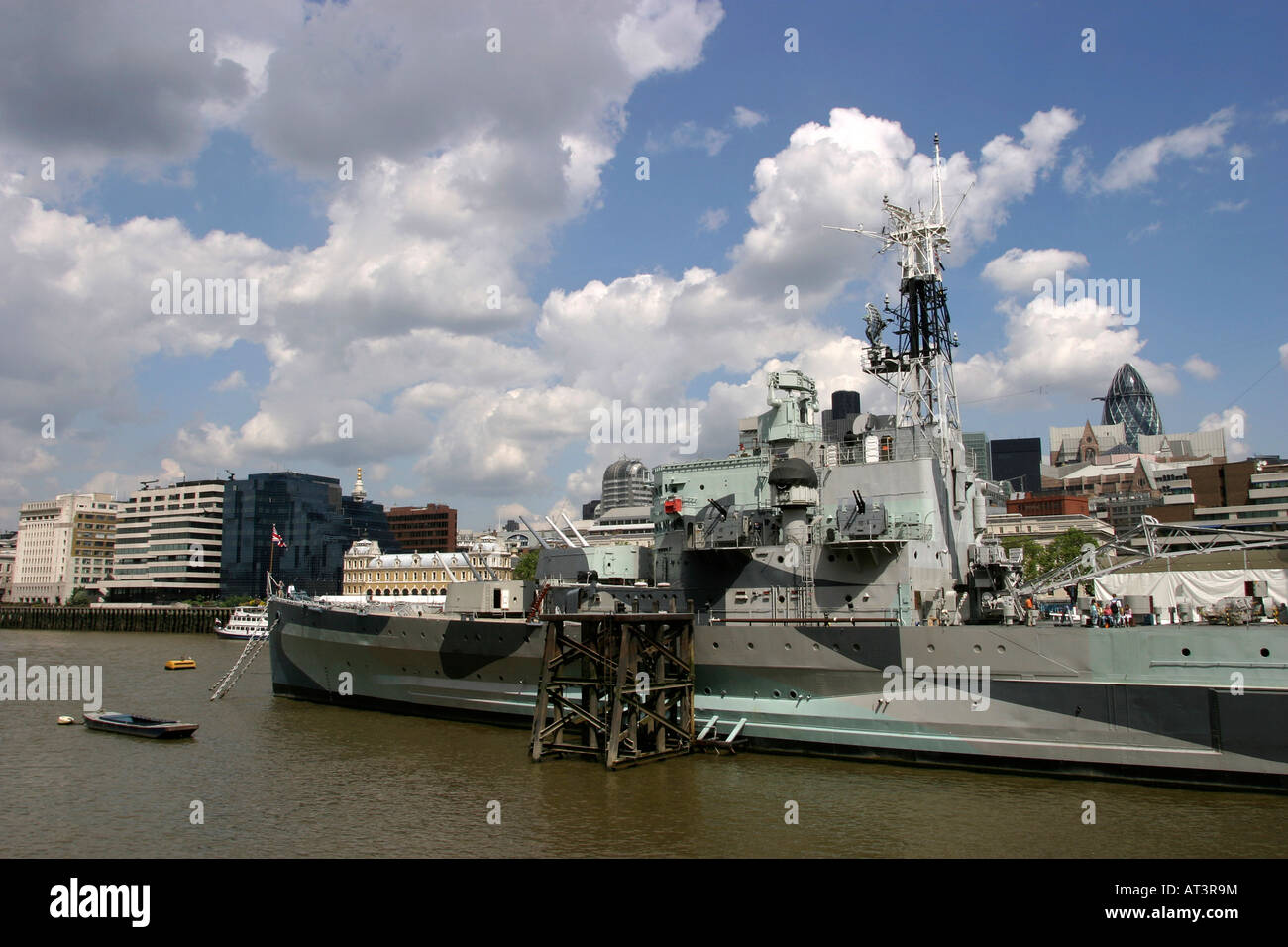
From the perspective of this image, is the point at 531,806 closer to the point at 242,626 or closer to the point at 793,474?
the point at 793,474

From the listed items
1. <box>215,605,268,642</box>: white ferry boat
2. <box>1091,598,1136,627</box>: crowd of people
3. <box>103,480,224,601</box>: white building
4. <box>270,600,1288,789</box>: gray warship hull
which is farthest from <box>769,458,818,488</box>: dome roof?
<box>103,480,224,601</box>: white building

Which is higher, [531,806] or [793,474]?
[793,474]

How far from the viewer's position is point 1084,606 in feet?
71.6

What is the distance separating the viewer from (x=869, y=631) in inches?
848

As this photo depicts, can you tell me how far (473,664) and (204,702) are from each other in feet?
47.6

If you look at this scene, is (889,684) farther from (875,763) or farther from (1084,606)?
(1084,606)

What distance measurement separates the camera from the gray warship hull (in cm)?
1838

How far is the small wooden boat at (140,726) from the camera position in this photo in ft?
85.7

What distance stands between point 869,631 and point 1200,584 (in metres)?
11.9

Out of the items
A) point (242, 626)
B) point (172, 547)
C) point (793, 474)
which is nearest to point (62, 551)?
point (172, 547)

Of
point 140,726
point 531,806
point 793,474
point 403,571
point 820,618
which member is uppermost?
point 793,474

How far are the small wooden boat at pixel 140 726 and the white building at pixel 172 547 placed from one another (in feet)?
351
